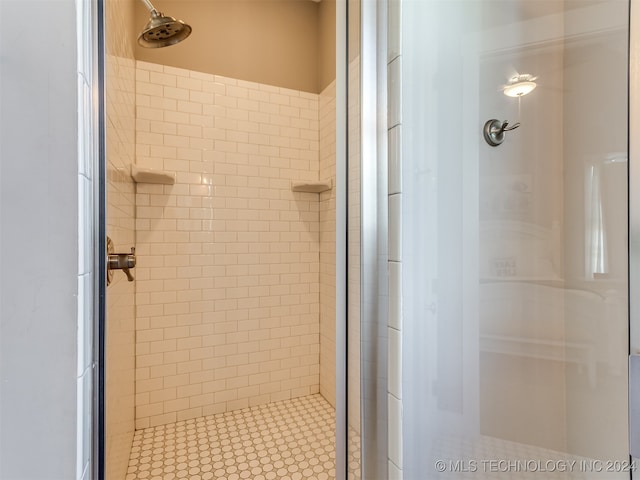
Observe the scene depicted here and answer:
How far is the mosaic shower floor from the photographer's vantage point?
151 cm

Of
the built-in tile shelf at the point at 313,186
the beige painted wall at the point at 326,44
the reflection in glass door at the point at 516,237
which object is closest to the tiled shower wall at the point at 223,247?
the built-in tile shelf at the point at 313,186

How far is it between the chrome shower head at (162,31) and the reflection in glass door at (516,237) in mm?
1063

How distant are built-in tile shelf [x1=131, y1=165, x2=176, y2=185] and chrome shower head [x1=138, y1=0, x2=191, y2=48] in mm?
590

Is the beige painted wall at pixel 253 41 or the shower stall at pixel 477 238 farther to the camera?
the beige painted wall at pixel 253 41

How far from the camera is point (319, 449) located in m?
1.69

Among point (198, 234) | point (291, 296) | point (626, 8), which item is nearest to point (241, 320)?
point (291, 296)

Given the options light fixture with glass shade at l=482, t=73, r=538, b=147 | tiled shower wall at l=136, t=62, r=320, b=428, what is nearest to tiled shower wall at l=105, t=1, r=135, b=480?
tiled shower wall at l=136, t=62, r=320, b=428

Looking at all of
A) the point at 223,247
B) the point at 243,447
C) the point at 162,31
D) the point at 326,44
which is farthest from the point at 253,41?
the point at 243,447

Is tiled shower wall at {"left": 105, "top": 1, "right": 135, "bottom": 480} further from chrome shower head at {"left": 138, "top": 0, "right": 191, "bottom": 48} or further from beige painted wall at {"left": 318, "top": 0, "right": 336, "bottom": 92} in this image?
beige painted wall at {"left": 318, "top": 0, "right": 336, "bottom": 92}

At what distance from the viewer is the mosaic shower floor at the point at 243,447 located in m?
1.51

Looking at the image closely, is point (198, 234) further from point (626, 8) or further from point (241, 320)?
point (626, 8)

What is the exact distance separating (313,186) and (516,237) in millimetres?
1415

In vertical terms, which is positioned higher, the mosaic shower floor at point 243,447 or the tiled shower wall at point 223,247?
the tiled shower wall at point 223,247

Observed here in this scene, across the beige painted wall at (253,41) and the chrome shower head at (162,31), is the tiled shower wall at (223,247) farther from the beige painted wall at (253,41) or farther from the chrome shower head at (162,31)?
the chrome shower head at (162,31)
